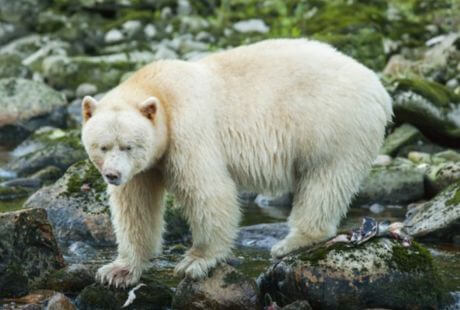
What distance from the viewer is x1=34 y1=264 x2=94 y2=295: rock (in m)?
7.33

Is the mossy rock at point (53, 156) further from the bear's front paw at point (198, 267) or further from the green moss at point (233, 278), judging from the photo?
the green moss at point (233, 278)

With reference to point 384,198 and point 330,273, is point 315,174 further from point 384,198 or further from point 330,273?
point 384,198

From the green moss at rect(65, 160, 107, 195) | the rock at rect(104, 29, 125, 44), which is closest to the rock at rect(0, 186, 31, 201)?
the green moss at rect(65, 160, 107, 195)

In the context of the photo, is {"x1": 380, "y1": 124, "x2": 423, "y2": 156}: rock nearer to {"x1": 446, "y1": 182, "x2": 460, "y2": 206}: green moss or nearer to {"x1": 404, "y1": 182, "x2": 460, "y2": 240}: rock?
{"x1": 404, "y1": 182, "x2": 460, "y2": 240}: rock

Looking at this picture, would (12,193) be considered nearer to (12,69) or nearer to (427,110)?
(427,110)

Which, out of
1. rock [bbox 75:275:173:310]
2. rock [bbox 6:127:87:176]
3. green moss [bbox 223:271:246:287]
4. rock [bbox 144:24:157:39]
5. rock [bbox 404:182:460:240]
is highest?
green moss [bbox 223:271:246:287]

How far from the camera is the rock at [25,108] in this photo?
15.5m

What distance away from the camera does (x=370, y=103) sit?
716 centimetres

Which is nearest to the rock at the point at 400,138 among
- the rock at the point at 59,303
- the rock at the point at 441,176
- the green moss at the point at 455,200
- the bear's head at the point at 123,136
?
the rock at the point at 441,176

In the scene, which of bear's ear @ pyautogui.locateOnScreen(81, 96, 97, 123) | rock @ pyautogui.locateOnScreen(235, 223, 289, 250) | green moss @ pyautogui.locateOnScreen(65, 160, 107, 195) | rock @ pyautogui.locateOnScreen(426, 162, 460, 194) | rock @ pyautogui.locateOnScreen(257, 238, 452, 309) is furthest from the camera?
rock @ pyautogui.locateOnScreen(426, 162, 460, 194)

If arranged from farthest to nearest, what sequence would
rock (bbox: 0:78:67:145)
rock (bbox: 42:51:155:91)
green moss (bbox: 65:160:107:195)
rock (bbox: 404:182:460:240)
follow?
rock (bbox: 42:51:155:91) < rock (bbox: 0:78:67:145) < green moss (bbox: 65:160:107:195) < rock (bbox: 404:182:460:240)

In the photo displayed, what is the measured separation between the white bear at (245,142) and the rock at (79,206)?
216cm

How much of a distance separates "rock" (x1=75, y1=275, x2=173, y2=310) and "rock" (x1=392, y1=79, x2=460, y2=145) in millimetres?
6532

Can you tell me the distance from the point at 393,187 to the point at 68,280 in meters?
5.20
